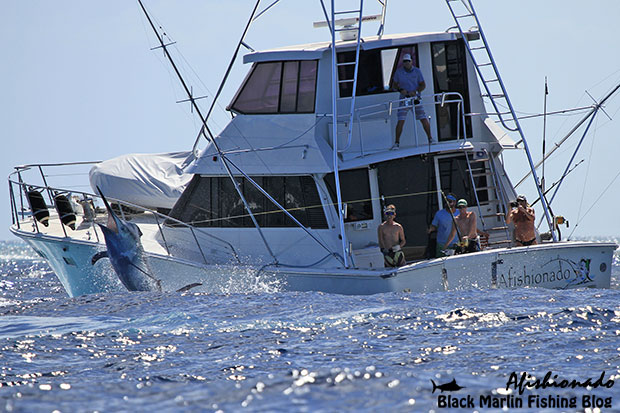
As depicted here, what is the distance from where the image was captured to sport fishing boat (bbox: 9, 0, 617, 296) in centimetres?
1296

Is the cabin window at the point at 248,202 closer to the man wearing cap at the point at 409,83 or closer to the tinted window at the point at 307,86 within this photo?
the tinted window at the point at 307,86

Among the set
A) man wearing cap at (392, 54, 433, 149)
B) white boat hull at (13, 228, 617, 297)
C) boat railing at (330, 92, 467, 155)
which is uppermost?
man wearing cap at (392, 54, 433, 149)

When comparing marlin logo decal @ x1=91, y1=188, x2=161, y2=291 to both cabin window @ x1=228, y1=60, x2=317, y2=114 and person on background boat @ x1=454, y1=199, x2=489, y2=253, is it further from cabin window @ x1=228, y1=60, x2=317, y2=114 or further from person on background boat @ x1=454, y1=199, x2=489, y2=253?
person on background boat @ x1=454, y1=199, x2=489, y2=253

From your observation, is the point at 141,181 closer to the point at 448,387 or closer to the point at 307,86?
the point at 307,86

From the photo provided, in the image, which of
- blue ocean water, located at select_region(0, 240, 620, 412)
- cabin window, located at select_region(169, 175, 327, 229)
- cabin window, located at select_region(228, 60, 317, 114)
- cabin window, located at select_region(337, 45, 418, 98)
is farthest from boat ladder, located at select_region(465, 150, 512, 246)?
cabin window, located at select_region(228, 60, 317, 114)

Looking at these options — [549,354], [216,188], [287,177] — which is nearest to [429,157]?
[287,177]

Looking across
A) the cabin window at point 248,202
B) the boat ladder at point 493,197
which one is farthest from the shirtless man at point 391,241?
the boat ladder at point 493,197

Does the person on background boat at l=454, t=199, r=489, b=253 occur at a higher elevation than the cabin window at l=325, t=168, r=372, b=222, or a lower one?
lower

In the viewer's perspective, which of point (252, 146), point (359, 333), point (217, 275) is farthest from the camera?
point (252, 146)

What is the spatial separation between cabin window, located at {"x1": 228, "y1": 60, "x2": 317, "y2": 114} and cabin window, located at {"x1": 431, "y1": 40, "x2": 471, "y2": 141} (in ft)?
6.53

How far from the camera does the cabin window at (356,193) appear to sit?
13.4 meters

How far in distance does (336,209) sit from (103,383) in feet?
21.1

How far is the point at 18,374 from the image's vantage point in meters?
7.64

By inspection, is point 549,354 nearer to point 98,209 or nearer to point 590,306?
point 590,306
